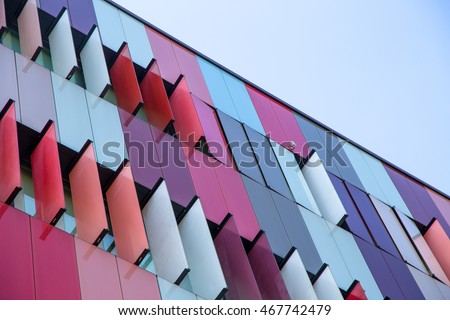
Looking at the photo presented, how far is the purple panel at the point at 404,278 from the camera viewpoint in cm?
2445

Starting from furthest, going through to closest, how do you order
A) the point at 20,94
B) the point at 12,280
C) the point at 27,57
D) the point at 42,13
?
the point at 42,13, the point at 27,57, the point at 20,94, the point at 12,280

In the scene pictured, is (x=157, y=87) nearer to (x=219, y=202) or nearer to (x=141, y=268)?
(x=219, y=202)

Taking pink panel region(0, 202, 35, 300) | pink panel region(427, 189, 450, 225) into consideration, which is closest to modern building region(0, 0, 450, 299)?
pink panel region(0, 202, 35, 300)

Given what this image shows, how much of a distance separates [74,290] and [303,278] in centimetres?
783

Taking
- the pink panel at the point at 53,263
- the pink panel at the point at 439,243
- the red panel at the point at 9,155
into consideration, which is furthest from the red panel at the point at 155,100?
the pink panel at the point at 439,243

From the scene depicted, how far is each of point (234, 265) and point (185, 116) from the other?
6.12 meters

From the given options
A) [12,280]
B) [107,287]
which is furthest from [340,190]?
Answer: [12,280]

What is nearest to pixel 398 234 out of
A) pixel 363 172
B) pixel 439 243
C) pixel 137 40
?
pixel 439 243

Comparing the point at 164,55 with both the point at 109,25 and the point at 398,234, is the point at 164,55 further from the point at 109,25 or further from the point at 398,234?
the point at 398,234

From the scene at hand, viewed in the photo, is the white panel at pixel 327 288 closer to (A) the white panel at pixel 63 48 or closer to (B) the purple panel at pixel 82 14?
(A) the white panel at pixel 63 48

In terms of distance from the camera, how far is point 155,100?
22875 millimetres

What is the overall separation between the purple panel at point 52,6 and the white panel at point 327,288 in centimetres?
1044

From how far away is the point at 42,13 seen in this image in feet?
72.6

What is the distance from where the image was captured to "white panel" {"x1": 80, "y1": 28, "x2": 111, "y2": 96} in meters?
20.9
